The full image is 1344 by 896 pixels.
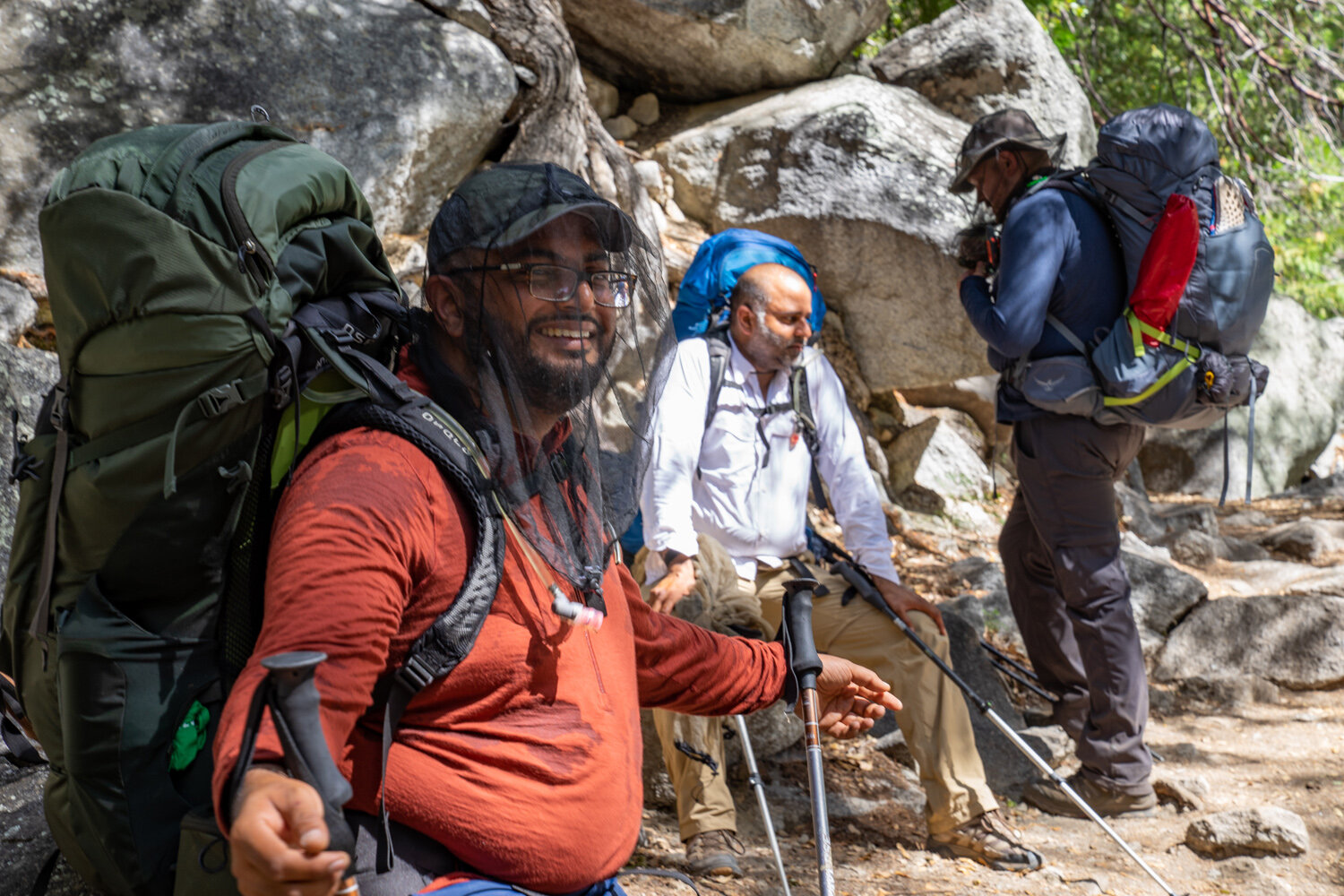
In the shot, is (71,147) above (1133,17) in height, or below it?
below

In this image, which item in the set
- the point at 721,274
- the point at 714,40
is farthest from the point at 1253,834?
the point at 714,40

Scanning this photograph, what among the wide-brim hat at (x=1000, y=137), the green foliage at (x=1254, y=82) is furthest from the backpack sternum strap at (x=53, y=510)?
the green foliage at (x=1254, y=82)

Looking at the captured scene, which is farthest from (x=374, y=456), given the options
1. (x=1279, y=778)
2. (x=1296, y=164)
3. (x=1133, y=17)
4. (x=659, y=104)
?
(x=1133, y=17)

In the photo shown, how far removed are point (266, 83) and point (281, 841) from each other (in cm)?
510

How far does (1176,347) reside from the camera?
174 inches

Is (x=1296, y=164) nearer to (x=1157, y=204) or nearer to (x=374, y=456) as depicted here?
(x=1157, y=204)

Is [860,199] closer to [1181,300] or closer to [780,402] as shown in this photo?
[1181,300]

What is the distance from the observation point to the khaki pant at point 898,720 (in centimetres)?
401

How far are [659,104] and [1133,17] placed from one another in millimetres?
6255

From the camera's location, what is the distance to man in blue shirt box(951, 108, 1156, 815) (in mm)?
4484

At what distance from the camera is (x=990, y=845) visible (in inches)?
161

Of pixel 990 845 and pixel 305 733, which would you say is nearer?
pixel 305 733

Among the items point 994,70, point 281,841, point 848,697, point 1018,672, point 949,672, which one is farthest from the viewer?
point 994,70

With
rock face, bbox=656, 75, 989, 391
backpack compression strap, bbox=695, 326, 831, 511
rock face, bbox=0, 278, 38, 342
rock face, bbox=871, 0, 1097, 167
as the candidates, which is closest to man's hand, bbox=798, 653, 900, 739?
backpack compression strap, bbox=695, 326, 831, 511
